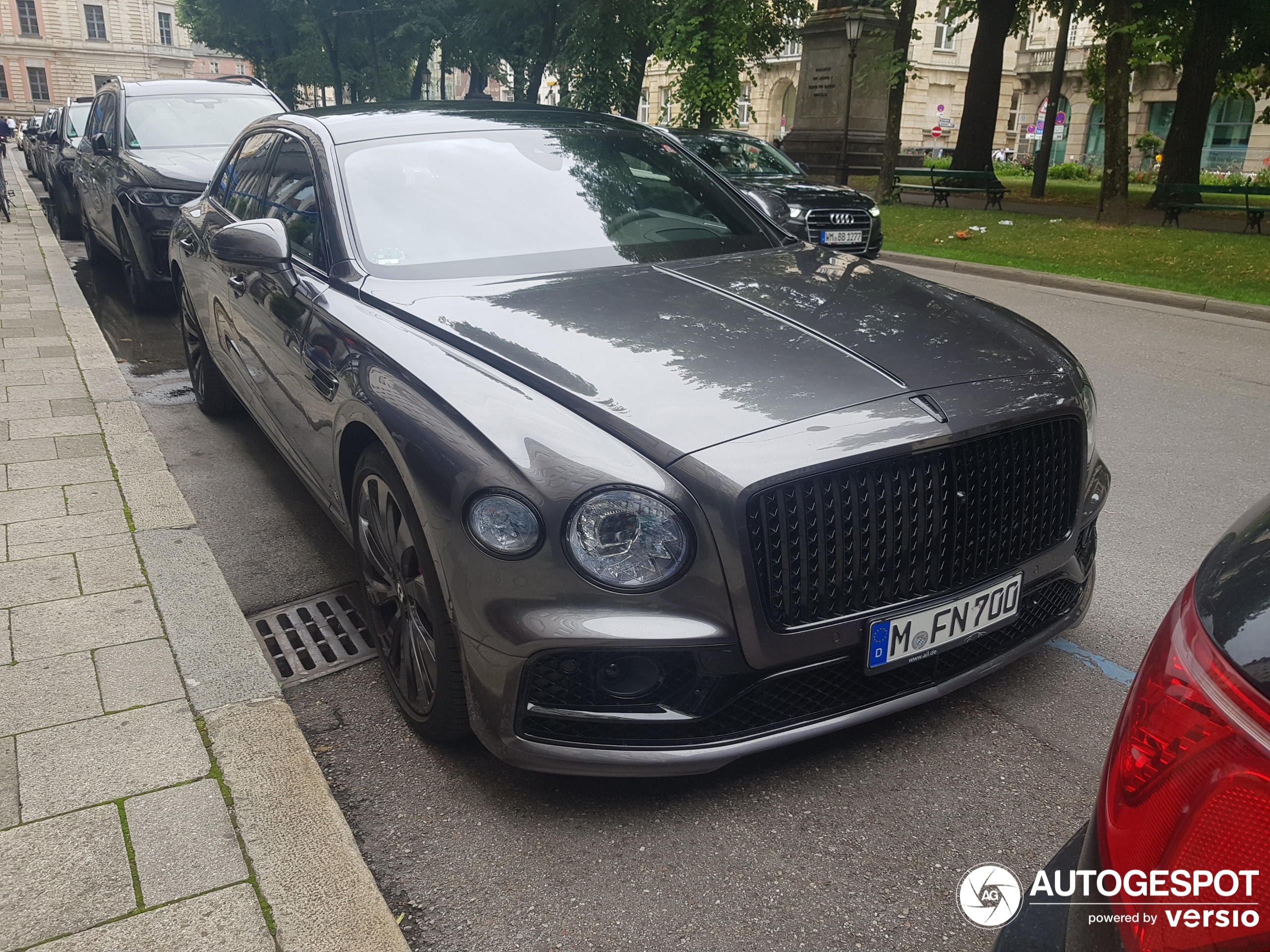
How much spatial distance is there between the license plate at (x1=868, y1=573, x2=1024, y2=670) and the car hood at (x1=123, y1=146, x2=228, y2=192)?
7540 millimetres

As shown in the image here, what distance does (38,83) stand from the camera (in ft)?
286

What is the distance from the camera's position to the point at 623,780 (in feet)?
9.18

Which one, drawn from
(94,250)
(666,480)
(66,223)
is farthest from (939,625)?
(66,223)

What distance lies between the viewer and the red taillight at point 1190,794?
1088 millimetres

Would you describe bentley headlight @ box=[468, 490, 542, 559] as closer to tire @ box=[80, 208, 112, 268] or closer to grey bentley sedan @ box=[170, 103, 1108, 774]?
grey bentley sedan @ box=[170, 103, 1108, 774]

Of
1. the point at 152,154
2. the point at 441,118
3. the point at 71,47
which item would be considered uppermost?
the point at 71,47

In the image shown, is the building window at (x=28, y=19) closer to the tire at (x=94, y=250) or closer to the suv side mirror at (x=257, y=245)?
the tire at (x=94, y=250)

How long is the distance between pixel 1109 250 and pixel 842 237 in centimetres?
476

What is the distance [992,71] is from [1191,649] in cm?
2819

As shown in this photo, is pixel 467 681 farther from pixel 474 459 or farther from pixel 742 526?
pixel 742 526

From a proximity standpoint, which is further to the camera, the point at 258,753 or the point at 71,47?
the point at 71,47

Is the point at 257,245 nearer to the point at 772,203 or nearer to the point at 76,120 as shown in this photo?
the point at 772,203

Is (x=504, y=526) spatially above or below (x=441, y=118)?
below

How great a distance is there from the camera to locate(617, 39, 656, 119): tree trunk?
27781mm
